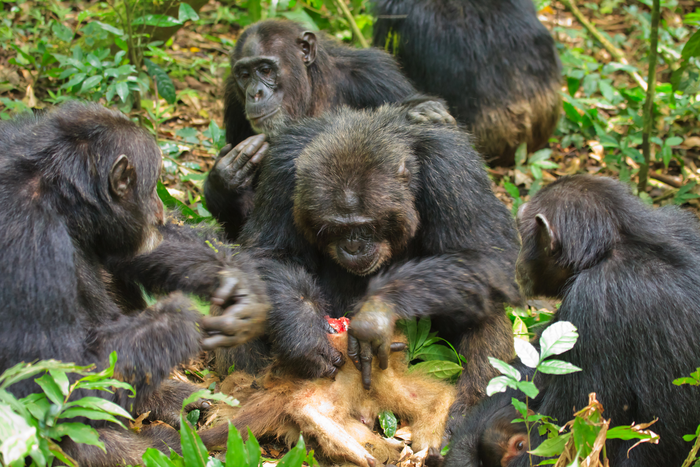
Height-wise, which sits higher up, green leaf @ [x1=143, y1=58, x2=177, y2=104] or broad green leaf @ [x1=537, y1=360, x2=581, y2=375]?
green leaf @ [x1=143, y1=58, x2=177, y2=104]

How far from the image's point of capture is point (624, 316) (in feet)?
12.9

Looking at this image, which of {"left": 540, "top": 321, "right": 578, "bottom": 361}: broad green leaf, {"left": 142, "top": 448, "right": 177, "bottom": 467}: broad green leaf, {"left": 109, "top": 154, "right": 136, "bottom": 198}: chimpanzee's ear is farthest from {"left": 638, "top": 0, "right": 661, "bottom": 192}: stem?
{"left": 142, "top": 448, "right": 177, "bottom": 467}: broad green leaf

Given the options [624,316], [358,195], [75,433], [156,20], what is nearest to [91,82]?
[156,20]

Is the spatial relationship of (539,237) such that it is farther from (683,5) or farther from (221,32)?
(683,5)

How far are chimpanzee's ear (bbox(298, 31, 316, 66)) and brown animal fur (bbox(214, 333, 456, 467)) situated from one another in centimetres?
299

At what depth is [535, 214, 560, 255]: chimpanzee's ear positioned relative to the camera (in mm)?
4301

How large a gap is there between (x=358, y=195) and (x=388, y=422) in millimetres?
1675

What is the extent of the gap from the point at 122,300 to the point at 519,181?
5.34m

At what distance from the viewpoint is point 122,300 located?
4953mm

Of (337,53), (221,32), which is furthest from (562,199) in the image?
(221,32)

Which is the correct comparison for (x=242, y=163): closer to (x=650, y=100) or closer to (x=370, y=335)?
(x=370, y=335)

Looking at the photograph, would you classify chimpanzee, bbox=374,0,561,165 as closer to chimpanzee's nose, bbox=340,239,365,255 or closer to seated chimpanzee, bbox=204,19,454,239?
seated chimpanzee, bbox=204,19,454,239

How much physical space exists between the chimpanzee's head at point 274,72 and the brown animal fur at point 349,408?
96.8 inches

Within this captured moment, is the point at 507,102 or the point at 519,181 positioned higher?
the point at 507,102
